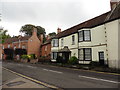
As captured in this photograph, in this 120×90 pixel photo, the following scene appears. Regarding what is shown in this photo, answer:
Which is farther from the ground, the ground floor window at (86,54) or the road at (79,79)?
the ground floor window at (86,54)

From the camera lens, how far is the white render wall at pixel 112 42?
16.1m

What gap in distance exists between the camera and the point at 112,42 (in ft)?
54.6

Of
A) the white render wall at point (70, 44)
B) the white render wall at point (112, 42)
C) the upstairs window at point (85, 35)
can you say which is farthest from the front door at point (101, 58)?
the white render wall at point (70, 44)

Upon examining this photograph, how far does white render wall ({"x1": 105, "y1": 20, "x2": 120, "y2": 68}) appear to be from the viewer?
52.7 feet

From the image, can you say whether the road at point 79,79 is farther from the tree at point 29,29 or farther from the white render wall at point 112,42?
the tree at point 29,29

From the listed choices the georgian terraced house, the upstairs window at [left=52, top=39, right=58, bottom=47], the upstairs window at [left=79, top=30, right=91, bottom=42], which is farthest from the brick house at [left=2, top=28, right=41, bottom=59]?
the upstairs window at [left=79, top=30, right=91, bottom=42]

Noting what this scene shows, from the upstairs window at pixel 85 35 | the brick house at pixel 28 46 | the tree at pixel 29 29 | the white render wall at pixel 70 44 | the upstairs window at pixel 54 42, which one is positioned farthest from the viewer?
the tree at pixel 29 29

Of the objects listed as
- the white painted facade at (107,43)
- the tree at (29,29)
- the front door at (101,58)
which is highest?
the tree at (29,29)

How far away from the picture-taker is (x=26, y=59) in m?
40.1

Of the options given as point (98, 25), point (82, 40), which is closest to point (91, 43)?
point (82, 40)

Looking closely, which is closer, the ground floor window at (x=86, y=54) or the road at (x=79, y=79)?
the road at (x=79, y=79)

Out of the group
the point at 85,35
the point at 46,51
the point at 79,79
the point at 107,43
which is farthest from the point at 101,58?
the point at 46,51

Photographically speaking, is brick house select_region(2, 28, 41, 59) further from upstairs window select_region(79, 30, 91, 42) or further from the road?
the road

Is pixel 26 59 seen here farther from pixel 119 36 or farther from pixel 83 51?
pixel 119 36
